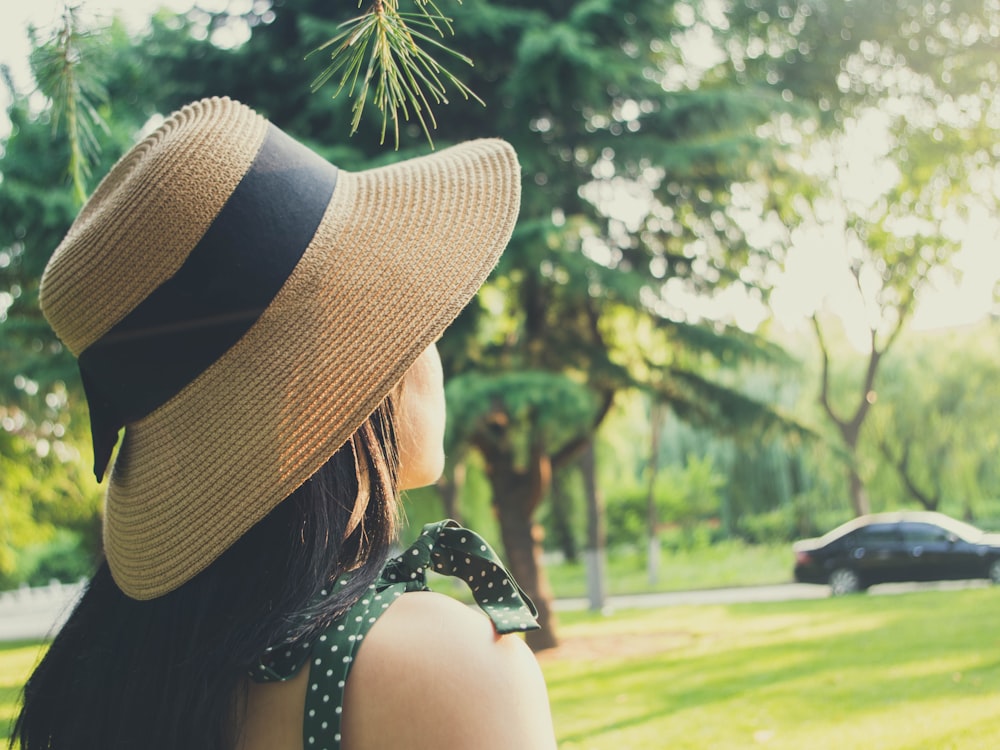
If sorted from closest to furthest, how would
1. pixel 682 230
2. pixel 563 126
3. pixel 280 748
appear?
pixel 280 748 < pixel 563 126 < pixel 682 230

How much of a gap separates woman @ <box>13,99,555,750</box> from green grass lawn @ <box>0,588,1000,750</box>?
2569 mm

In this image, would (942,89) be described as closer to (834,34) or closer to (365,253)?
(834,34)

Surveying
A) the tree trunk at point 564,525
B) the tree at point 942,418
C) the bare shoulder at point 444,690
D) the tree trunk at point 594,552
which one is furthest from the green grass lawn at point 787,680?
the tree trunk at point 564,525

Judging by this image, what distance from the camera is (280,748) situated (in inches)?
37.9

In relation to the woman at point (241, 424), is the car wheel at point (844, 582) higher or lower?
lower

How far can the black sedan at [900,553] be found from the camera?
51.8 feet

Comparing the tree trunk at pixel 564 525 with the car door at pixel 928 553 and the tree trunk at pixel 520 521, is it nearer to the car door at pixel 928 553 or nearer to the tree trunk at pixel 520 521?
the car door at pixel 928 553

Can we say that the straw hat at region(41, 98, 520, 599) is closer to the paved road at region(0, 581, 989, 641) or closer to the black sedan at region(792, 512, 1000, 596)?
the paved road at region(0, 581, 989, 641)

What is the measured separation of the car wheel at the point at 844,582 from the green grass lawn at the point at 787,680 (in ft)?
9.71

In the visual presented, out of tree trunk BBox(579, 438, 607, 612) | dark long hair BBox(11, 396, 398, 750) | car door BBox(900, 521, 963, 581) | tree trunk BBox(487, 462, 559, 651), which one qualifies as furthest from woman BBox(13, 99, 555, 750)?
car door BBox(900, 521, 963, 581)

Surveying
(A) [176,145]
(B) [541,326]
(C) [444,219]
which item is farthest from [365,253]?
(B) [541,326]

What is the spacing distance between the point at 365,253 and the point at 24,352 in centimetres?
1022

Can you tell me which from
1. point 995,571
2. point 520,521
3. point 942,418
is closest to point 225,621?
point 520,521

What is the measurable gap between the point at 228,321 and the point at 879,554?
17184 millimetres
